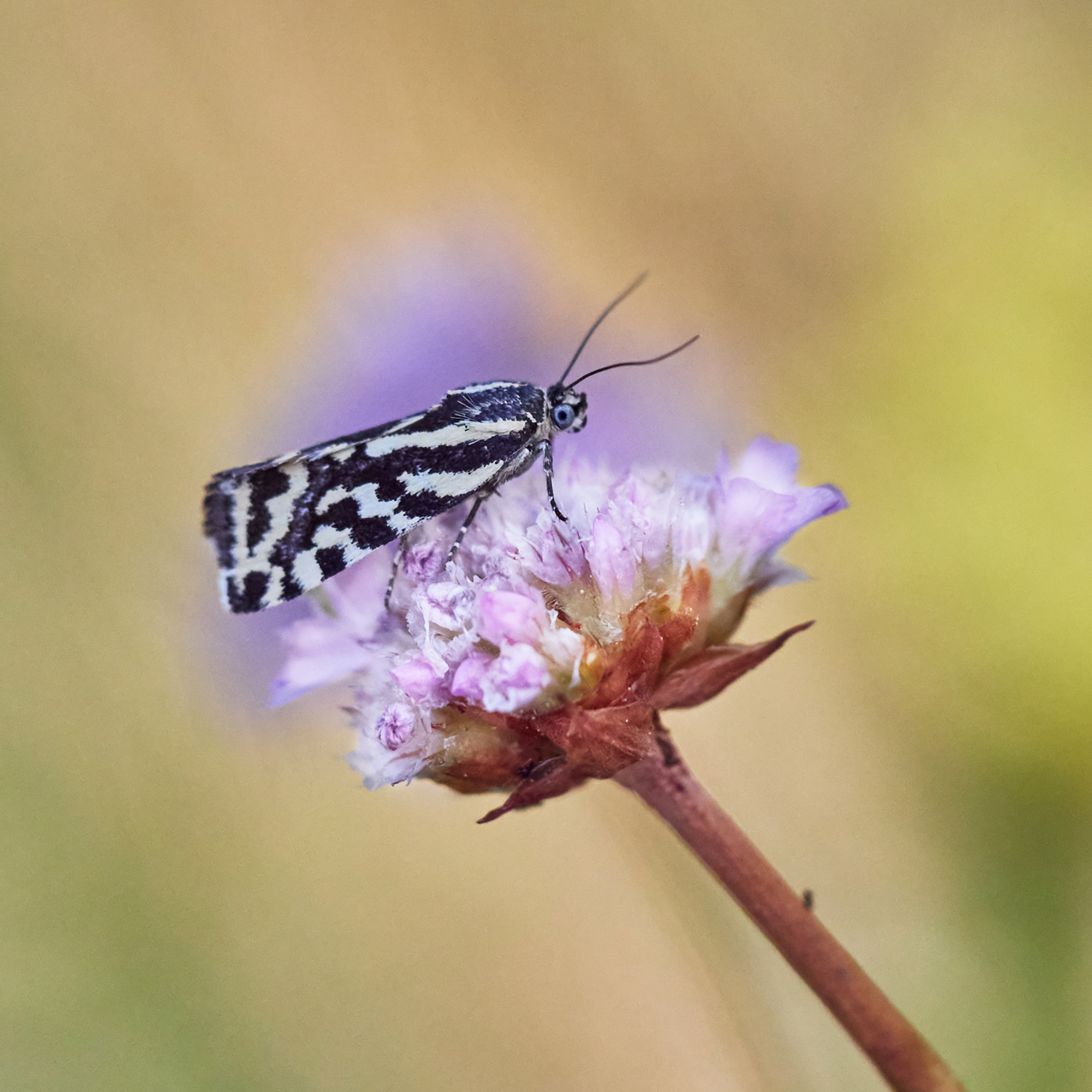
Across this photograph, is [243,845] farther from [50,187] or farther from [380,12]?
[380,12]

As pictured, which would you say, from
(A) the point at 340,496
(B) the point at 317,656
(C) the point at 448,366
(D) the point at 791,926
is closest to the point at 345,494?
(A) the point at 340,496

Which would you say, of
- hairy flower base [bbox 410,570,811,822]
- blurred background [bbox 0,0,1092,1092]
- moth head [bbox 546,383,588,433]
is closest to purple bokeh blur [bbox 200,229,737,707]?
blurred background [bbox 0,0,1092,1092]

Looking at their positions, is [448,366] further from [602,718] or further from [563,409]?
[602,718]

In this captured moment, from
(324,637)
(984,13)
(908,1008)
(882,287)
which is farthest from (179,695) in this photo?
(984,13)

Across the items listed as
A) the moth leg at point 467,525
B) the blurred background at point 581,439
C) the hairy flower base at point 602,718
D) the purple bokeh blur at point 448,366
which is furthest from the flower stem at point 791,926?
the blurred background at point 581,439

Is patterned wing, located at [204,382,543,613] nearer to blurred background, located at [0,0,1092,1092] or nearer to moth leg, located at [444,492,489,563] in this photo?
moth leg, located at [444,492,489,563]

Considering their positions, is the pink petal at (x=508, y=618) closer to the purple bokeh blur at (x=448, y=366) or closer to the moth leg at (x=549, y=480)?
the moth leg at (x=549, y=480)

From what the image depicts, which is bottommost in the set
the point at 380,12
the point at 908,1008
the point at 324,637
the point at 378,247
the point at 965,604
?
Result: the point at 908,1008
